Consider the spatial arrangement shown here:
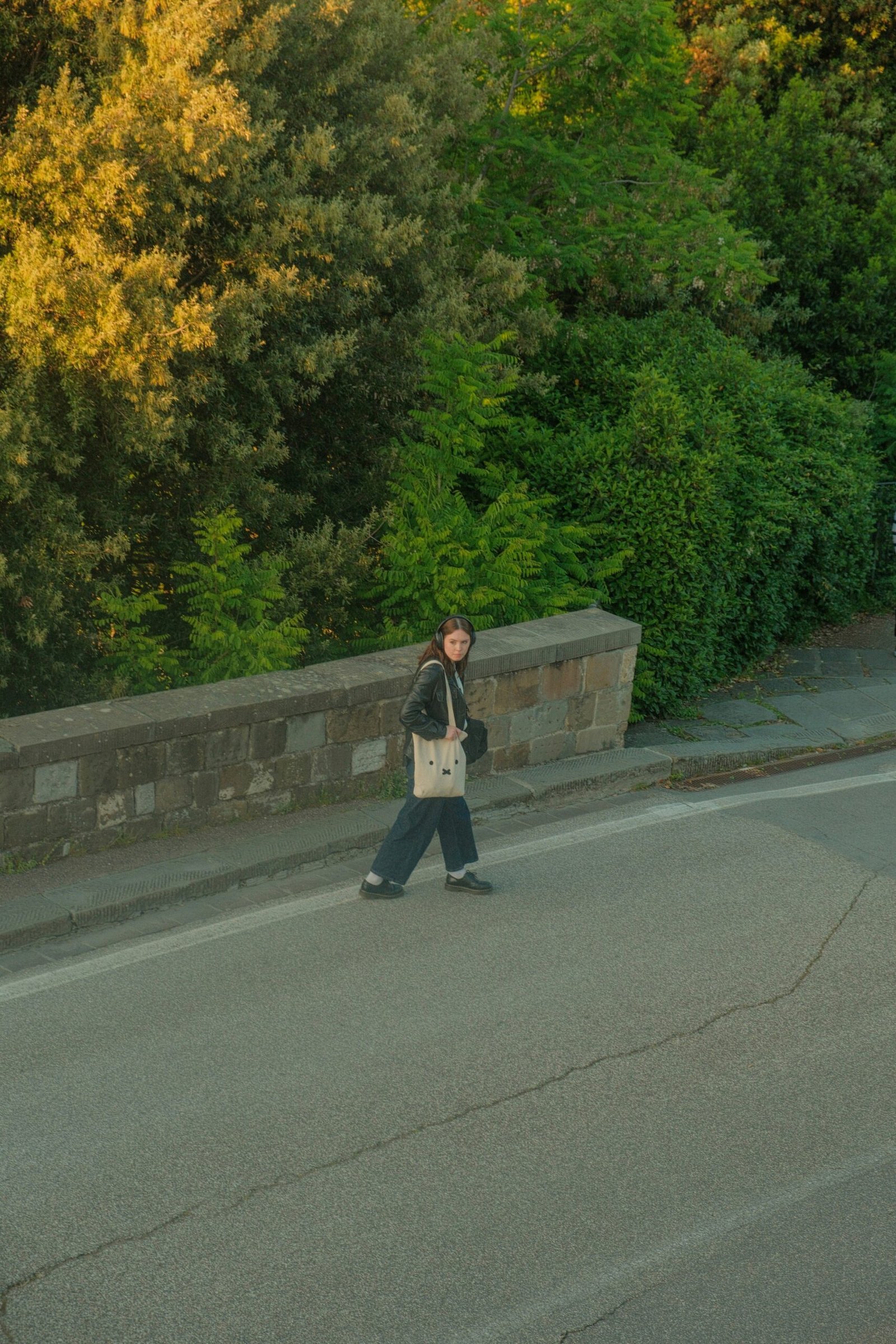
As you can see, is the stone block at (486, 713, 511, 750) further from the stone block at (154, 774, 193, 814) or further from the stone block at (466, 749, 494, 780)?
the stone block at (154, 774, 193, 814)

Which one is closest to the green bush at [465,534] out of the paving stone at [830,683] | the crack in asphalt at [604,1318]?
the paving stone at [830,683]

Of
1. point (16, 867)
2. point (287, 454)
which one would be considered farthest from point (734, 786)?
point (16, 867)

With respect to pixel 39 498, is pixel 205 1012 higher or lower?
lower

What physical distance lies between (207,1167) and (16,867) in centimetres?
274

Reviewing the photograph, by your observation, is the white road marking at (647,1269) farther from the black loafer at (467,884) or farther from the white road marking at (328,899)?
the white road marking at (328,899)

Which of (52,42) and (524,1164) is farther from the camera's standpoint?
(52,42)

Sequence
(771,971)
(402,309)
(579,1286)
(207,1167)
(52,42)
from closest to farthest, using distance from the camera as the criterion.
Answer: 1. (579,1286)
2. (207,1167)
3. (771,971)
4. (52,42)
5. (402,309)

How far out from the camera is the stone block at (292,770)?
845cm

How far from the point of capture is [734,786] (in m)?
10.0

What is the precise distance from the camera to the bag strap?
759cm

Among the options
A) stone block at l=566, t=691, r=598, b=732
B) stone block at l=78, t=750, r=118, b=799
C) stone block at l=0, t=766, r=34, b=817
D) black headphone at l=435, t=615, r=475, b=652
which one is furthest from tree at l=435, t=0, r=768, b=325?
stone block at l=0, t=766, r=34, b=817

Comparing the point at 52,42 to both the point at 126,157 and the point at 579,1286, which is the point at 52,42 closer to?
the point at 126,157

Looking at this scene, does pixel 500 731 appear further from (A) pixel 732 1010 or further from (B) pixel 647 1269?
(B) pixel 647 1269

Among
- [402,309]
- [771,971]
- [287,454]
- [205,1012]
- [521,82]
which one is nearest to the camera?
[205,1012]
